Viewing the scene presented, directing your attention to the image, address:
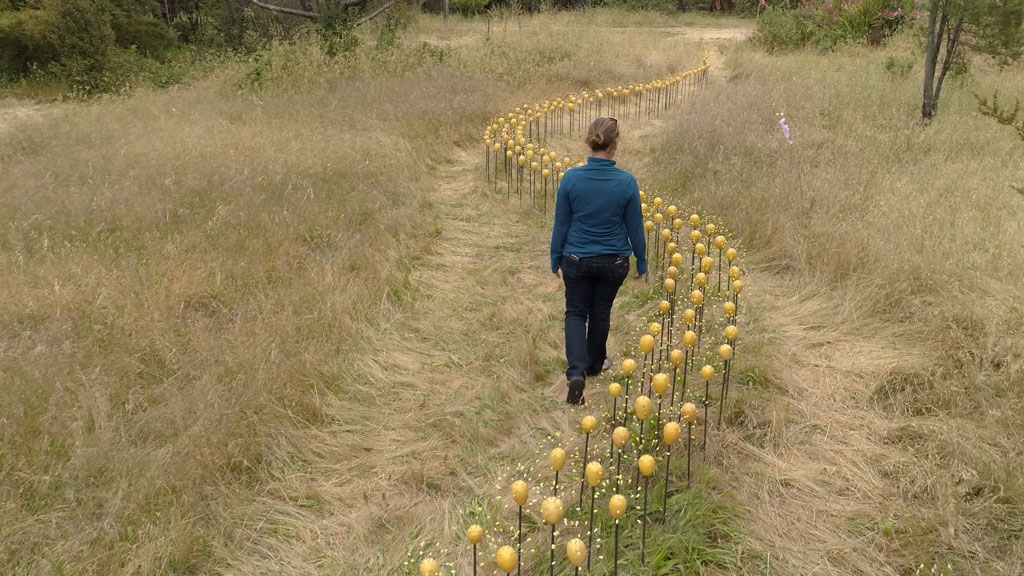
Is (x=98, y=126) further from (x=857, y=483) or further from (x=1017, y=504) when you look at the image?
(x=1017, y=504)

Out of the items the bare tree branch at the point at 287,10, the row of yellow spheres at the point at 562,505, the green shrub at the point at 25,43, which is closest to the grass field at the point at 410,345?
the row of yellow spheres at the point at 562,505

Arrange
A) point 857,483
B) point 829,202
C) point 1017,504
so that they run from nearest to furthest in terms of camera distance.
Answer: point 1017,504 < point 857,483 < point 829,202

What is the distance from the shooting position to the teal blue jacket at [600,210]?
3.94 metres

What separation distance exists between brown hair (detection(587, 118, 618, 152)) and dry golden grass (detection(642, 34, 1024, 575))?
1.68 metres

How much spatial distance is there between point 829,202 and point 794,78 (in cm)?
Answer: 738

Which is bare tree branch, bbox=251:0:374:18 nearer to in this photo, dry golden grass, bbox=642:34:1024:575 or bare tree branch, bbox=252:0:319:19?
bare tree branch, bbox=252:0:319:19

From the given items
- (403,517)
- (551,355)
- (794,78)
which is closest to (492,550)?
(403,517)

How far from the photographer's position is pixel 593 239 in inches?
157

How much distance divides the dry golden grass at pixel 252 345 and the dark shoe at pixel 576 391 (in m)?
0.25

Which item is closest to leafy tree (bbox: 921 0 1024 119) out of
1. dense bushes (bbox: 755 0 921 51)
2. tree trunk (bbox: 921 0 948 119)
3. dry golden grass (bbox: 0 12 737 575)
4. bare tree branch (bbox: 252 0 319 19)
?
tree trunk (bbox: 921 0 948 119)

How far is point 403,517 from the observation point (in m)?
3.27

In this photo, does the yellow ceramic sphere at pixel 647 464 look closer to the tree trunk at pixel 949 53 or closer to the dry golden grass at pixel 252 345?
the dry golden grass at pixel 252 345

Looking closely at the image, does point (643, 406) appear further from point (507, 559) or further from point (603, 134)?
point (603, 134)

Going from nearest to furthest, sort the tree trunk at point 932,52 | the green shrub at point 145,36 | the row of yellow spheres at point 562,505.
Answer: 1. the row of yellow spheres at point 562,505
2. the tree trunk at point 932,52
3. the green shrub at point 145,36
